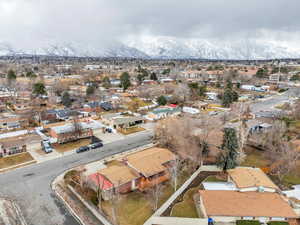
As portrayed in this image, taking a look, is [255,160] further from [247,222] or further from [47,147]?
[47,147]

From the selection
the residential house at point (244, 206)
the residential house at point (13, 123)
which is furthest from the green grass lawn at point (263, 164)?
the residential house at point (13, 123)

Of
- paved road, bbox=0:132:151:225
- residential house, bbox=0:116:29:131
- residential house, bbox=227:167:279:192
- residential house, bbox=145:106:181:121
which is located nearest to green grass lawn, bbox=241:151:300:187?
residential house, bbox=227:167:279:192

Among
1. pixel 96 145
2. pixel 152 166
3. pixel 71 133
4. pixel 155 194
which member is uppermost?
pixel 71 133

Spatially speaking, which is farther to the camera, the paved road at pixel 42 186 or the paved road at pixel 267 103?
the paved road at pixel 267 103

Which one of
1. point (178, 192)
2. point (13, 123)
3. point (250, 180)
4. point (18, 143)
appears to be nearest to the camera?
point (178, 192)

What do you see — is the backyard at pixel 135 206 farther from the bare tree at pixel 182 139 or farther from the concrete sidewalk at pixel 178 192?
the bare tree at pixel 182 139

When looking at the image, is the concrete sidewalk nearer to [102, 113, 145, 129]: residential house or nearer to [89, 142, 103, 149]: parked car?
[89, 142, 103, 149]: parked car

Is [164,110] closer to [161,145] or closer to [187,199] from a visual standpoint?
[161,145]

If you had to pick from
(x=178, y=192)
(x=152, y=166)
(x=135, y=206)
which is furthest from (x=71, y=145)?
(x=178, y=192)
